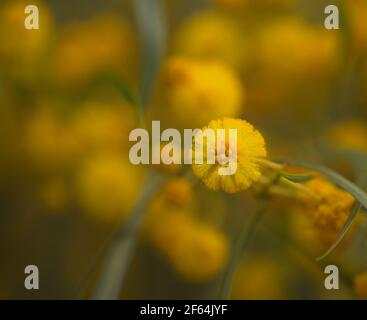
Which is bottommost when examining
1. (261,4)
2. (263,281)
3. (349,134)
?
(263,281)

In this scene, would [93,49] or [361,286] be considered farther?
[93,49]

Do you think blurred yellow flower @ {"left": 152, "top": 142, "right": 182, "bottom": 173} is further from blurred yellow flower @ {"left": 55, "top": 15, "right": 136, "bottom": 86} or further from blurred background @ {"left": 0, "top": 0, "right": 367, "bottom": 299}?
blurred yellow flower @ {"left": 55, "top": 15, "right": 136, "bottom": 86}

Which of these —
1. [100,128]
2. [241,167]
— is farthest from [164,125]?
[241,167]

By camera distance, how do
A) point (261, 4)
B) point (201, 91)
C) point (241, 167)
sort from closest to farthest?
point (241, 167), point (201, 91), point (261, 4)

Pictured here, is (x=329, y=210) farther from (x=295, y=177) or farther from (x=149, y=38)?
(x=149, y=38)

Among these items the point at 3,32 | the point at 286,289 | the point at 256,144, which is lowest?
the point at 286,289
